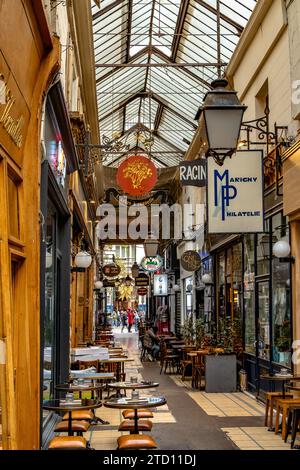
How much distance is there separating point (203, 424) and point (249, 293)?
4.70m

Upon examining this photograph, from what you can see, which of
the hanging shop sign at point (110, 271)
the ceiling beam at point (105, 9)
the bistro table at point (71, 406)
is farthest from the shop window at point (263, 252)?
the hanging shop sign at point (110, 271)

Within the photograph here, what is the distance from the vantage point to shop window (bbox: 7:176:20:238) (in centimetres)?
492

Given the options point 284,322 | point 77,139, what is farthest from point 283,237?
point 77,139

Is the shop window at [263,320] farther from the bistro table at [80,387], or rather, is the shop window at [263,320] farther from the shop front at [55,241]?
the bistro table at [80,387]

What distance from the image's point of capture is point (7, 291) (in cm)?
429

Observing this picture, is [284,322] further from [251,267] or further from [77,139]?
[77,139]

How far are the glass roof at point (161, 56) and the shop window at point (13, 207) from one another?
8.13m

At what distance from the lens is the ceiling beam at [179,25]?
54.1 feet

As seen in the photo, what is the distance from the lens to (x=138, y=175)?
13648 millimetres

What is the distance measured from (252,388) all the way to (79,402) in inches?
273

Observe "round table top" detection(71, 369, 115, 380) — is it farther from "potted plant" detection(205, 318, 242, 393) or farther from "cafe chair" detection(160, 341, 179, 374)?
"cafe chair" detection(160, 341, 179, 374)

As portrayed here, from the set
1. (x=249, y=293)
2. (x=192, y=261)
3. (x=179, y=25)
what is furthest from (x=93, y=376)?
(x=179, y=25)

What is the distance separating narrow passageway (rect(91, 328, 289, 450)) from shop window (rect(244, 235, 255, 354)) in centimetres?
131
